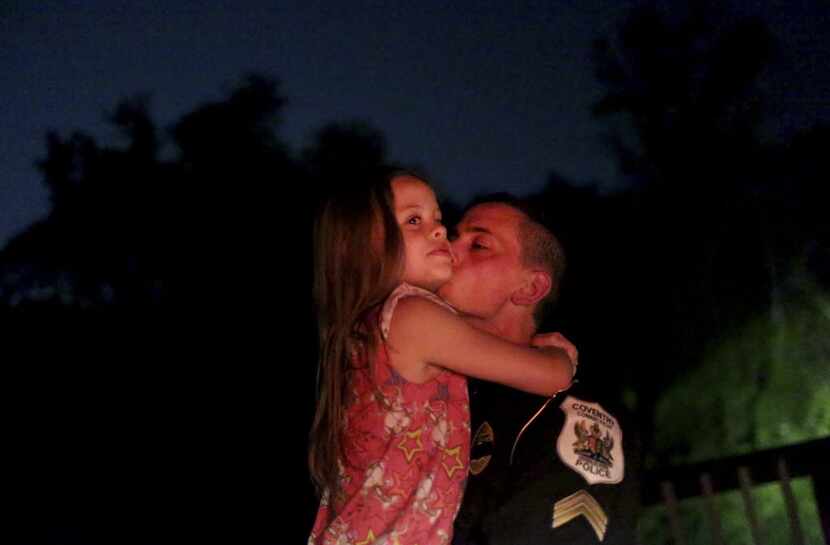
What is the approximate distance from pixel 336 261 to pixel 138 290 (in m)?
7.53

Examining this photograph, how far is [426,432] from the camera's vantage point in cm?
203

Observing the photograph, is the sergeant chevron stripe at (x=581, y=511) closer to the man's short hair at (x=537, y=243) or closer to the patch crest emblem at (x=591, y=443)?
the patch crest emblem at (x=591, y=443)

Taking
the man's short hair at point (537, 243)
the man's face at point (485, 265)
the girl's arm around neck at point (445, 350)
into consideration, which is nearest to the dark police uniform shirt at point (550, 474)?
the girl's arm around neck at point (445, 350)

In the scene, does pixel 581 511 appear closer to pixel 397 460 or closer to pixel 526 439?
pixel 526 439

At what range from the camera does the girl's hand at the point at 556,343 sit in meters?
2.35

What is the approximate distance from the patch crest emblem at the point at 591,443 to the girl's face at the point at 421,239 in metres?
0.48

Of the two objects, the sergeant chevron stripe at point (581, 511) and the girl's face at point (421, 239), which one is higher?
the girl's face at point (421, 239)

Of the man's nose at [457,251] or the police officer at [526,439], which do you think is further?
the man's nose at [457,251]

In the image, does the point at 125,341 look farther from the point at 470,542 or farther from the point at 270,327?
the point at 470,542

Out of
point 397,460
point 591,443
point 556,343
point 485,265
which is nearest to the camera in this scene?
point 397,460

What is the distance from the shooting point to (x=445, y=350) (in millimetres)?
2016

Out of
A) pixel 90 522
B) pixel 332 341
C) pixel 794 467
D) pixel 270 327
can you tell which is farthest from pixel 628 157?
pixel 332 341

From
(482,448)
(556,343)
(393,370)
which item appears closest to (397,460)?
(393,370)

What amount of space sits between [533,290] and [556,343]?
9.4 inches
